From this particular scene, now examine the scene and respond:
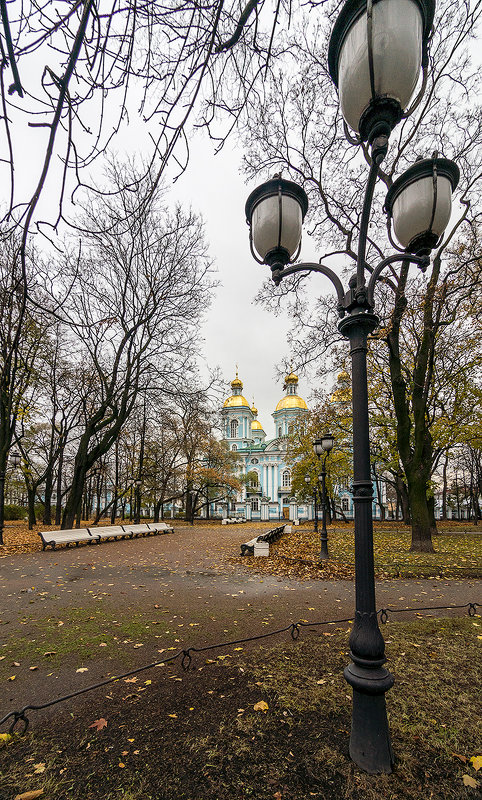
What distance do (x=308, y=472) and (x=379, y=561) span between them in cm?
1792

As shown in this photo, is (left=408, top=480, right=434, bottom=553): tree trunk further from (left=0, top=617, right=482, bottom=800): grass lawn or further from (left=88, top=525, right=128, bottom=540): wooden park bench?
(left=88, top=525, right=128, bottom=540): wooden park bench

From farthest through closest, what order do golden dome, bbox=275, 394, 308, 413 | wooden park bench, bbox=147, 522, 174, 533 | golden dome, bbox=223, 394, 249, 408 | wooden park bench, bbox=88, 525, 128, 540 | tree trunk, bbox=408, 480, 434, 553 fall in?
golden dome, bbox=223, 394, 249, 408 < golden dome, bbox=275, 394, 308, 413 < wooden park bench, bbox=147, 522, 174, 533 < wooden park bench, bbox=88, 525, 128, 540 < tree trunk, bbox=408, 480, 434, 553

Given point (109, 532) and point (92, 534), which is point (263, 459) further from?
point (92, 534)

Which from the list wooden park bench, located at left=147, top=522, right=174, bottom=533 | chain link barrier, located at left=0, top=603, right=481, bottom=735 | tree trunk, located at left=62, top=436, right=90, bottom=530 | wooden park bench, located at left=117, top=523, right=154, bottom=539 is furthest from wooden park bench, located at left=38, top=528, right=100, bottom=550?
chain link barrier, located at left=0, top=603, right=481, bottom=735

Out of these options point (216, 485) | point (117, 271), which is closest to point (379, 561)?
point (117, 271)

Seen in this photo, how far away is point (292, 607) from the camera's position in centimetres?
592

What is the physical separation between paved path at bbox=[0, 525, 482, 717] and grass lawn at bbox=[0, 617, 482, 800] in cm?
72

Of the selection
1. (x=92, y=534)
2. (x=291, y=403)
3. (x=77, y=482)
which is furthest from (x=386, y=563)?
(x=291, y=403)

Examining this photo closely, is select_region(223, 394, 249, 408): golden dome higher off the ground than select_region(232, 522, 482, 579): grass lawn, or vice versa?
select_region(223, 394, 249, 408): golden dome

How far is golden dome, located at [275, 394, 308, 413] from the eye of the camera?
2111 inches

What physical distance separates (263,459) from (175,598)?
45.7 meters

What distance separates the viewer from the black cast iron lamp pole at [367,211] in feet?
6.02

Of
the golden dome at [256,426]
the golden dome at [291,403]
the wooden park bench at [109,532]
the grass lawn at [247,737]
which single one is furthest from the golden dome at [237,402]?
the grass lawn at [247,737]

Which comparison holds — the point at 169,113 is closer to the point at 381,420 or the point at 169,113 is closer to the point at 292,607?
the point at 292,607
